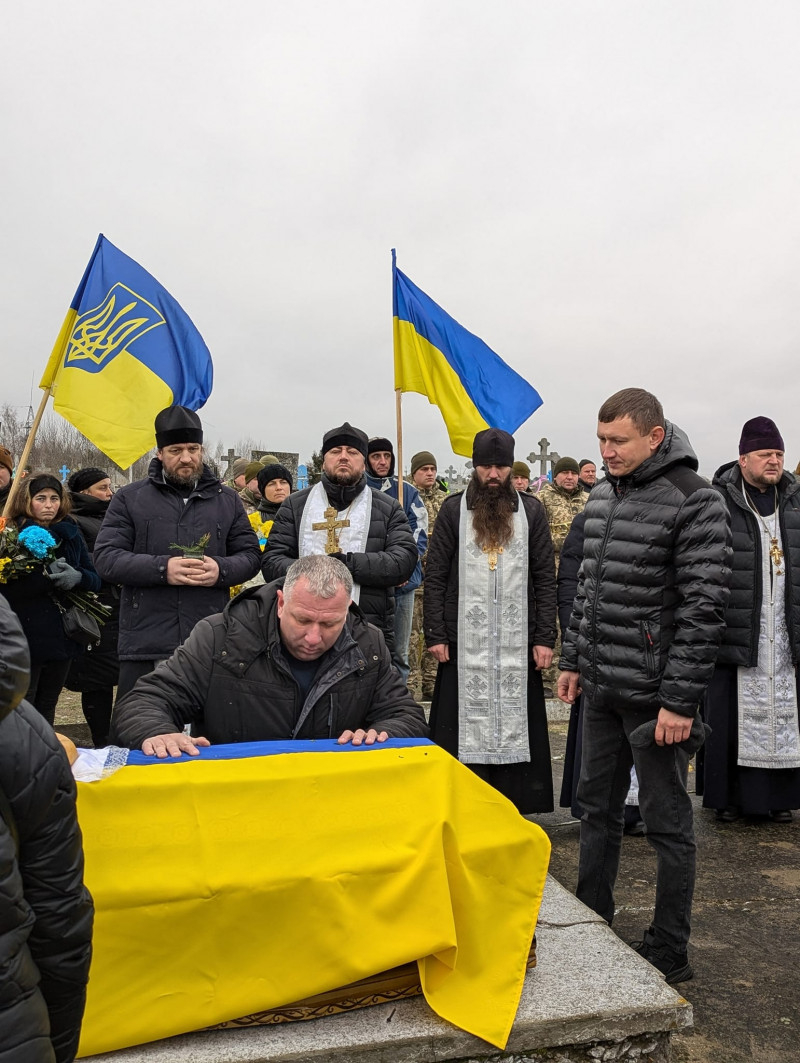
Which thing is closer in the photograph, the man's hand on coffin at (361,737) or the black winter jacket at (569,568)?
the man's hand on coffin at (361,737)

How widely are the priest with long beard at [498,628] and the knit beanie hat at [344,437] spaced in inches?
26.8

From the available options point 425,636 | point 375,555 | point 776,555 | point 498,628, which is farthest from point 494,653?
point 776,555

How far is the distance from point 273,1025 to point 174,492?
3.10 meters

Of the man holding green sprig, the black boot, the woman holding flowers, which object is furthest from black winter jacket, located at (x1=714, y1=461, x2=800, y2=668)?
the woman holding flowers

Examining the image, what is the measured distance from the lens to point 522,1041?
250 cm

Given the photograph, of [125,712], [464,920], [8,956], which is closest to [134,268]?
[125,712]

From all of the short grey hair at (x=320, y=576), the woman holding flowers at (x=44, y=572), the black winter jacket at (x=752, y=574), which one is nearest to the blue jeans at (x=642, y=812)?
the short grey hair at (x=320, y=576)

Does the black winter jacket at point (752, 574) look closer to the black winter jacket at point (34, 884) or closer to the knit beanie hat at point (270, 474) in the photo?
the knit beanie hat at point (270, 474)

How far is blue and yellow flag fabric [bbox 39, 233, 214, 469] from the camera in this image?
18.7 feet

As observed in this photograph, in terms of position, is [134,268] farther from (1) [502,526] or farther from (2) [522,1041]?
(2) [522,1041]

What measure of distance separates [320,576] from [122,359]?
10.5 ft

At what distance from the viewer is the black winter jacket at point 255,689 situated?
10.8 ft

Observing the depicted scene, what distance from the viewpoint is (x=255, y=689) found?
10.8ft

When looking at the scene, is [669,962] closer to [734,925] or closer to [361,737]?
[734,925]
